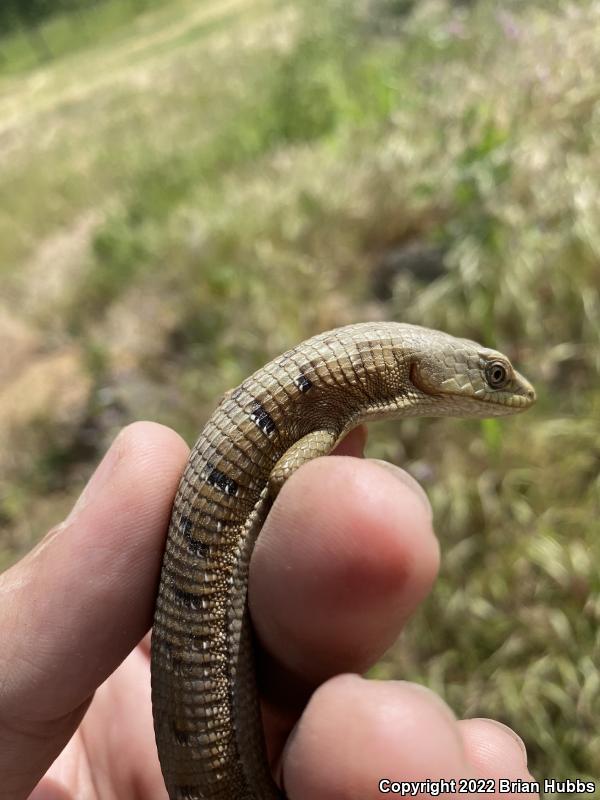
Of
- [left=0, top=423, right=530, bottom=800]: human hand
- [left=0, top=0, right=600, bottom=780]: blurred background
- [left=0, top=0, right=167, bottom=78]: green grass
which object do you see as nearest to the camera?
[left=0, top=423, right=530, bottom=800]: human hand

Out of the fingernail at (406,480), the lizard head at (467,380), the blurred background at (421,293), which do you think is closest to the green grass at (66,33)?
the blurred background at (421,293)

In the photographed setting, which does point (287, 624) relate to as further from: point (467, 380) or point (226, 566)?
point (467, 380)

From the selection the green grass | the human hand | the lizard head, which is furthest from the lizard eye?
the green grass

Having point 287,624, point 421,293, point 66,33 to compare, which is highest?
point 66,33

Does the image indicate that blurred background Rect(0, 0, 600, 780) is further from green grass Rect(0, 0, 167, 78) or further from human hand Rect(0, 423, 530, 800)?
green grass Rect(0, 0, 167, 78)

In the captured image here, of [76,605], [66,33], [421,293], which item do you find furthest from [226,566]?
[66,33]

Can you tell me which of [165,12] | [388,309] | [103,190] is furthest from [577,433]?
[165,12]

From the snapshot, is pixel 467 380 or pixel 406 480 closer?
pixel 406 480
